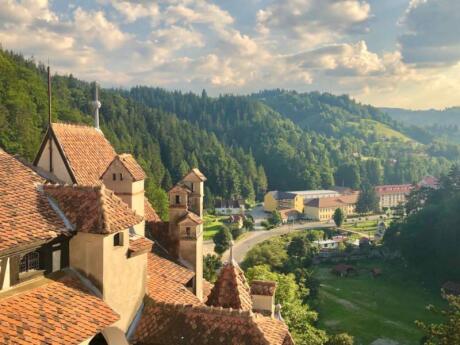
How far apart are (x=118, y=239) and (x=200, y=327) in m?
3.67

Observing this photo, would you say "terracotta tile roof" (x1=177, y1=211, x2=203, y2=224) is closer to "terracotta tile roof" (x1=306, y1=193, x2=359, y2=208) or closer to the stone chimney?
the stone chimney

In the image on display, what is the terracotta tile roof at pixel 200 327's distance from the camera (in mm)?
14055

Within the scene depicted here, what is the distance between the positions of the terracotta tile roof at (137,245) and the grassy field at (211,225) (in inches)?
4026

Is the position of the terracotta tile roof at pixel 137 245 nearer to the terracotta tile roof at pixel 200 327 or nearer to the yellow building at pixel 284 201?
the terracotta tile roof at pixel 200 327

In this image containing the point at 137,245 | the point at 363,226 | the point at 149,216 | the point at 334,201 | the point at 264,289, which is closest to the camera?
the point at 137,245

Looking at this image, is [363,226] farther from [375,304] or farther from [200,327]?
[200,327]

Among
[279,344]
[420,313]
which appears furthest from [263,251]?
[279,344]

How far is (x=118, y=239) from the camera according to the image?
1434 cm

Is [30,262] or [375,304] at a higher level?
[30,262]

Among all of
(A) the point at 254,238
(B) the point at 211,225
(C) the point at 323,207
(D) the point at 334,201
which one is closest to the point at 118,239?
(A) the point at 254,238

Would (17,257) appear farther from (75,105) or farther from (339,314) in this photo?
(75,105)

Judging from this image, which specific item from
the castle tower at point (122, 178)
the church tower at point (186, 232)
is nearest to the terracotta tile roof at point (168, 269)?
the church tower at point (186, 232)

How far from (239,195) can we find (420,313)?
108083 mm

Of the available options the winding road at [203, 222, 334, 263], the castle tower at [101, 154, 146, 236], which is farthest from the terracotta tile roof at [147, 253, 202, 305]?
the winding road at [203, 222, 334, 263]
